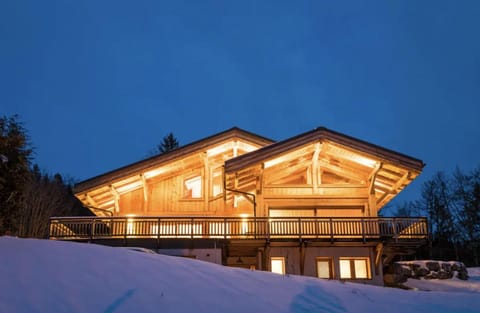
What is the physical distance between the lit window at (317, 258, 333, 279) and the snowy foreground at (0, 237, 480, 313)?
9.75 m

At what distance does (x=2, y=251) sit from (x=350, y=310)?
7.97 meters

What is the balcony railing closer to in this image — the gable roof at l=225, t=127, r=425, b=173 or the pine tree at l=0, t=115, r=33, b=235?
the gable roof at l=225, t=127, r=425, b=173

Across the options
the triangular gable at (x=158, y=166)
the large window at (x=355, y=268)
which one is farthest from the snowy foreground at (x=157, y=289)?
the triangular gable at (x=158, y=166)

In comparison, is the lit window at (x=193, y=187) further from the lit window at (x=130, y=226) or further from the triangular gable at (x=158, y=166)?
the lit window at (x=130, y=226)

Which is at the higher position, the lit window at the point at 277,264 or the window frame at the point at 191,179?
the window frame at the point at 191,179

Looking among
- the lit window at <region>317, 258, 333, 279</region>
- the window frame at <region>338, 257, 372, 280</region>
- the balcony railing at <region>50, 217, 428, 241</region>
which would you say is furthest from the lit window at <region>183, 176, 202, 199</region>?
the window frame at <region>338, 257, 372, 280</region>

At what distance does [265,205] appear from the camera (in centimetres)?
2597

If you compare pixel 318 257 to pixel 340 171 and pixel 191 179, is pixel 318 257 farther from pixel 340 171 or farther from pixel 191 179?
pixel 191 179

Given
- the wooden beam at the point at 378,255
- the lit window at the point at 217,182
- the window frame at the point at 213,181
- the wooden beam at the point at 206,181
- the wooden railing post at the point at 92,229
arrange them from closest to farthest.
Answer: the wooden railing post at the point at 92,229, the wooden beam at the point at 378,255, the wooden beam at the point at 206,181, the window frame at the point at 213,181, the lit window at the point at 217,182

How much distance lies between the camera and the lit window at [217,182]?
27531 millimetres

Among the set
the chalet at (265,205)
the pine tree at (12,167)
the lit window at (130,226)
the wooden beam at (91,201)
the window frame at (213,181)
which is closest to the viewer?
the pine tree at (12,167)

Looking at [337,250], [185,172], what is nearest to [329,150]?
[337,250]

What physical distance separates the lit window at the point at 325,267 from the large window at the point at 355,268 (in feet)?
1.64

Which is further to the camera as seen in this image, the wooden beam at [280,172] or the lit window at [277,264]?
the wooden beam at [280,172]
